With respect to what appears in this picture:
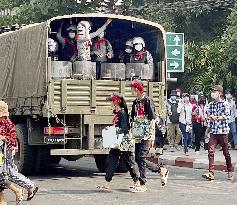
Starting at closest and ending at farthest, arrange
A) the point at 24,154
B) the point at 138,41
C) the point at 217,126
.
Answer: the point at 217,126 < the point at 24,154 < the point at 138,41

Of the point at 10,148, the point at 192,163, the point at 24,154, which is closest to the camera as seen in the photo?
the point at 10,148

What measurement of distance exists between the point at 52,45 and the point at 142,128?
11.0 feet

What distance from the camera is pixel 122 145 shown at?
1108 centimetres

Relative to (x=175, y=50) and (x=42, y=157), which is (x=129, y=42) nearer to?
(x=42, y=157)

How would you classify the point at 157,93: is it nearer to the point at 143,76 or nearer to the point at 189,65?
the point at 143,76

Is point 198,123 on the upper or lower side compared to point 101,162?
upper

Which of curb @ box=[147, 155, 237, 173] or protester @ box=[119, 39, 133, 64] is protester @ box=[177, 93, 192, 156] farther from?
protester @ box=[119, 39, 133, 64]

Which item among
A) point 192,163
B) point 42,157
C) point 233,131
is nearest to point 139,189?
point 42,157

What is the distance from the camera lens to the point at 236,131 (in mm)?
20281

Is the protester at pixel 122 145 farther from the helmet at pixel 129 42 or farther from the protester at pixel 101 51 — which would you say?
the helmet at pixel 129 42

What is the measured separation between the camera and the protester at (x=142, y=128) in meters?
11.2

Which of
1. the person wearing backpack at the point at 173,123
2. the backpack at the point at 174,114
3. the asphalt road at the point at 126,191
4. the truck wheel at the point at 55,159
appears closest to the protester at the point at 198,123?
the backpack at the point at 174,114

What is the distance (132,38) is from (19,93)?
8.89ft

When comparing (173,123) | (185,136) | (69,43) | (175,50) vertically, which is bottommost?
(185,136)
